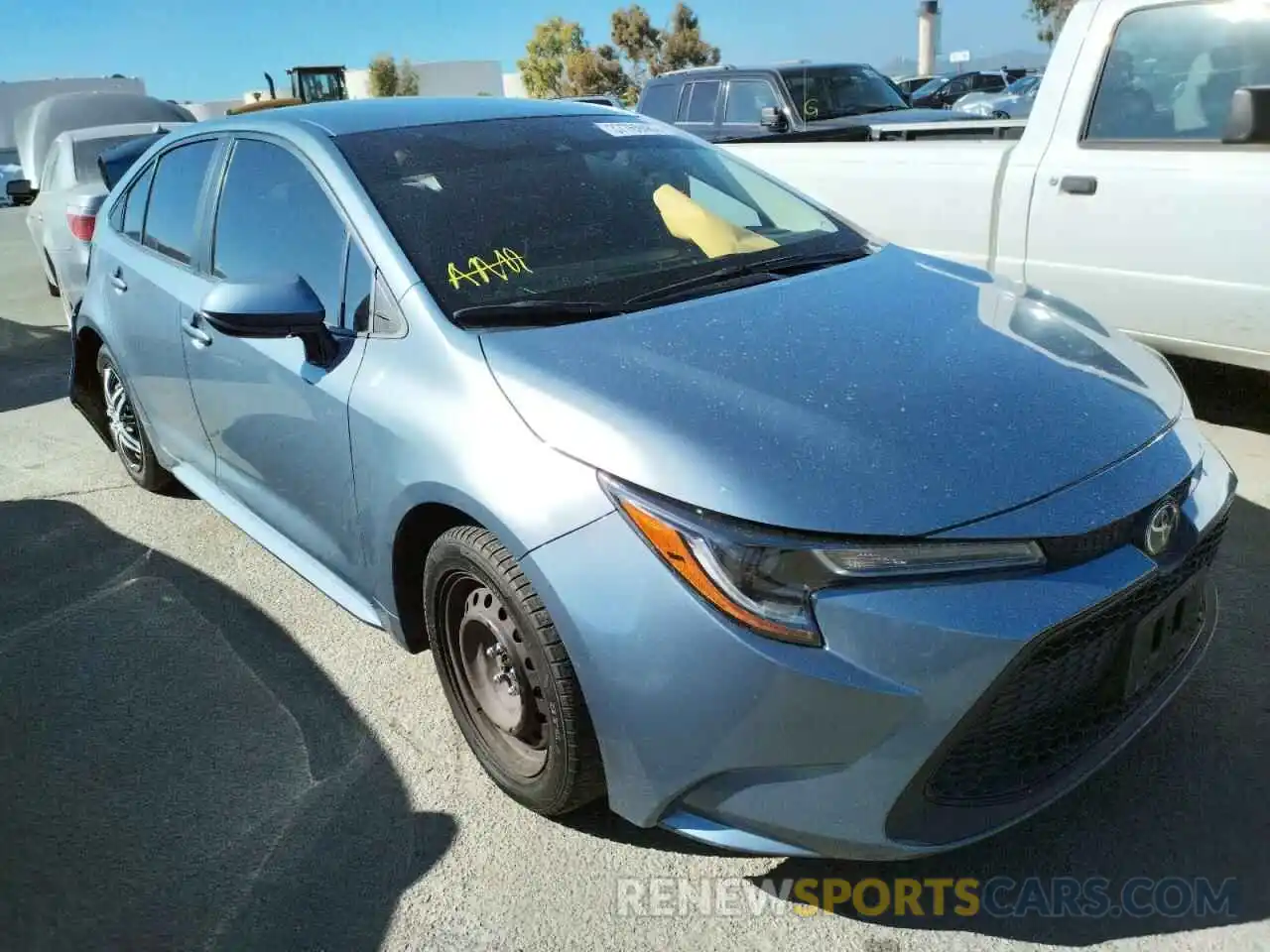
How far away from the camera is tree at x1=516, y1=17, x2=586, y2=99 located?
176 ft

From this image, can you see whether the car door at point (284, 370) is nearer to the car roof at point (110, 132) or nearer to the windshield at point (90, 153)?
the windshield at point (90, 153)

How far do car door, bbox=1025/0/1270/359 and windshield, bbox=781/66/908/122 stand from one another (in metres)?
5.62

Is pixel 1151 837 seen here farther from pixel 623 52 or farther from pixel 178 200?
pixel 623 52

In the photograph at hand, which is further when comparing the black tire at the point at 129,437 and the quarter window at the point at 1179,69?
the black tire at the point at 129,437

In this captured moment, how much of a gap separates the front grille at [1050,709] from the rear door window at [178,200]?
299 cm

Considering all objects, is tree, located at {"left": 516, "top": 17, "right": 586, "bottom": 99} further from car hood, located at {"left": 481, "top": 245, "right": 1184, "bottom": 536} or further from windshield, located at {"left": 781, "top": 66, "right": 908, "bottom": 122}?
car hood, located at {"left": 481, "top": 245, "right": 1184, "bottom": 536}

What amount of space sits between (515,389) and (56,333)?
7.74 m

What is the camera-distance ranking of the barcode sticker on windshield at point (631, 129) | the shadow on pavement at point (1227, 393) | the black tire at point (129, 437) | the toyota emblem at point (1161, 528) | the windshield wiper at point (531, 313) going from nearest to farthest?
the toyota emblem at point (1161, 528)
the windshield wiper at point (531, 313)
the barcode sticker on windshield at point (631, 129)
the black tire at point (129, 437)
the shadow on pavement at point (1227, 393)

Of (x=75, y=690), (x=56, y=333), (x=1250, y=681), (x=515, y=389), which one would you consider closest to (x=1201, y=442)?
(x=1250, y=681)

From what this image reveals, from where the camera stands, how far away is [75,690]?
324 cm

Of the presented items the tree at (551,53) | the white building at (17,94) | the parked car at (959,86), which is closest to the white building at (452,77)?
the tree at (551,53)

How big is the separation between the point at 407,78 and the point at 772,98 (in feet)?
197

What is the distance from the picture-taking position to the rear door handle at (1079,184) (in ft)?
15.0

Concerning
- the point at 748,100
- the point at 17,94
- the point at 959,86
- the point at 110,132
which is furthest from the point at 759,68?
the point at 17,94
